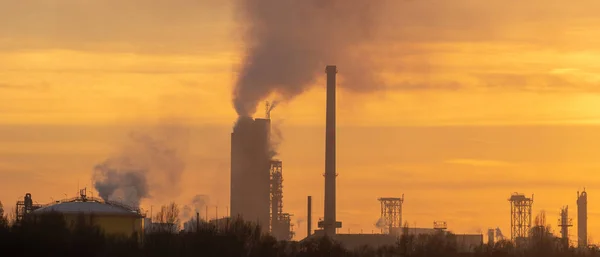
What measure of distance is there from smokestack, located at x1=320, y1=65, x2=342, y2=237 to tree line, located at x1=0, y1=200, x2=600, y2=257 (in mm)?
26683

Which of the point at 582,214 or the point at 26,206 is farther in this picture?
the point at 582,214

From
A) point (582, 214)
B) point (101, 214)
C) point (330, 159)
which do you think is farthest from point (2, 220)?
point (582, 214)

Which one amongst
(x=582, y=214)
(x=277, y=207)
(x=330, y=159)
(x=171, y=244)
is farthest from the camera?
(x=582, y=214)

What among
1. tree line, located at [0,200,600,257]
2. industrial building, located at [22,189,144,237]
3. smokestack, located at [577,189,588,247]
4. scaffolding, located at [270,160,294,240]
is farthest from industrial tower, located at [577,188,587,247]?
industrial building, located at [22,189,144,237]

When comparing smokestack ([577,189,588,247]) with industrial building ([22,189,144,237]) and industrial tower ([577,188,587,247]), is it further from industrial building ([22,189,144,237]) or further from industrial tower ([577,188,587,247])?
industrial building ([22,189,144,237])

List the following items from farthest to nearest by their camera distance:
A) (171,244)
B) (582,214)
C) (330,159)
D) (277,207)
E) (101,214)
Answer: (582,214)
(277,207)
(330,159)
(101,214)
(171,244)

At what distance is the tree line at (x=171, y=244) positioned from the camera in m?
60.6

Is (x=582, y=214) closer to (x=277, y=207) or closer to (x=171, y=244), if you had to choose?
(x=277, y=207)

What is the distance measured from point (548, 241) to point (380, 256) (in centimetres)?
2162

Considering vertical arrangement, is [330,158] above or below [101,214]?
above

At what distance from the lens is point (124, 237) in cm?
7262

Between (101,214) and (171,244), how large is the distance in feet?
33.8

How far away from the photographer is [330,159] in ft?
386

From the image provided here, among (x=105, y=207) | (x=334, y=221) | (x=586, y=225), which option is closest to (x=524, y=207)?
(x=586, y=225)
